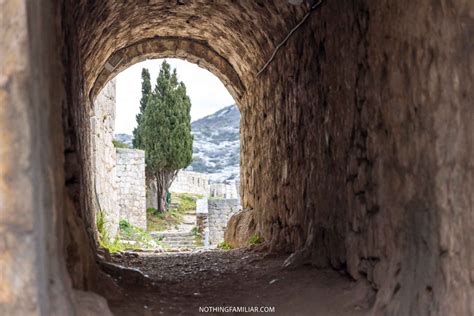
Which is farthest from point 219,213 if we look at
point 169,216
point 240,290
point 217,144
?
point 217,144

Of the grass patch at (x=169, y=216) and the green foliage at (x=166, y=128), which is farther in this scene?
the green foliage at (x=166, y=128)

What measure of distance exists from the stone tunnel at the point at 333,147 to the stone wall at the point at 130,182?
Result: 1153 centimetres

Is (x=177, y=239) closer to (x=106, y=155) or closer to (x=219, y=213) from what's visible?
(x=219, y=213)

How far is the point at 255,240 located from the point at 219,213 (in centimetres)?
1107

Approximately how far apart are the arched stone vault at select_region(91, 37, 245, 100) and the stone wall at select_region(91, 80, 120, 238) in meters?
0.84

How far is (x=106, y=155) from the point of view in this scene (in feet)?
30.5

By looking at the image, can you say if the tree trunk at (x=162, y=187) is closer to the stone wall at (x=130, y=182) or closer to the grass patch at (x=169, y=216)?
the grass patch at (x=169, y=216)

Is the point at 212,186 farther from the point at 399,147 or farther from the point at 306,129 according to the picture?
the point at 399,147

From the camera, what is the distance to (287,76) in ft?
17.8

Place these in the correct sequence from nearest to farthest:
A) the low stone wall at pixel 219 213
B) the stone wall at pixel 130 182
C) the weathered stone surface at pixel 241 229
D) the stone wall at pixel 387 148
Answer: the stone wall at pixel 387 148 < the weathered stone surface at pixel 241 229 < the stone wall at pixel 130 182 < the low stone wall at pixel 219 213

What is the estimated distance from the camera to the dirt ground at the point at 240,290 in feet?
10.8

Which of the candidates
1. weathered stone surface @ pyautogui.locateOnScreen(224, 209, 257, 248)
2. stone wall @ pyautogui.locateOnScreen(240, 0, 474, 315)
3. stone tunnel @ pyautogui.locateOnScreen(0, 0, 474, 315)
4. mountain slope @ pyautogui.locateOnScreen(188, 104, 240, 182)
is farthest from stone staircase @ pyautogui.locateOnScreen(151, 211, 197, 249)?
mountain slope @ pyautogui.locateOnScreen(188, 104, 240, 182)

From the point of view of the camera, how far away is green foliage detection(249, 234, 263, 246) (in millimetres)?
6623

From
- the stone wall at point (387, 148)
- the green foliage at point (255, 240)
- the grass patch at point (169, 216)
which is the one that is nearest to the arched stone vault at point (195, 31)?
the stone wall at point (387, 148)
